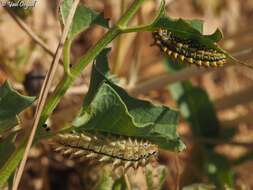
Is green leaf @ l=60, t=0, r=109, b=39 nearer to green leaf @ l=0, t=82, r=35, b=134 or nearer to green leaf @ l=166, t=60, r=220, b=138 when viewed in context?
green leaf @ l=0, t=82, r=35, b=134

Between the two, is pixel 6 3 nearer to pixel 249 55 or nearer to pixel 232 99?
pixel 249 55

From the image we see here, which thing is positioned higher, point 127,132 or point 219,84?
point 219,84

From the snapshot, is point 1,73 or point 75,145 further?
point 1,73

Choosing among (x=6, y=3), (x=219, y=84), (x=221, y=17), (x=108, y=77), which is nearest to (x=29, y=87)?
(x=6, y=3)

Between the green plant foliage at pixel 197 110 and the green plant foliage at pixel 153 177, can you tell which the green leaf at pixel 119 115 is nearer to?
the green plant foliage at pixel 153 177

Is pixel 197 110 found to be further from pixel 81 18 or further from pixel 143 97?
pixel 81 18

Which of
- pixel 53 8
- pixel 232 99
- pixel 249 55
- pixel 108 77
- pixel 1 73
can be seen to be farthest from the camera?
pixel 53 8

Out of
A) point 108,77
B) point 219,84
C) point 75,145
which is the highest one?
point 219,84

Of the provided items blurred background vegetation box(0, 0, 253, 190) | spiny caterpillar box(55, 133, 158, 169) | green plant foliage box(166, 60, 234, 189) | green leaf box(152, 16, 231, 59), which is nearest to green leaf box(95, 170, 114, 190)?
blurred background vegetation box(0, 0, 253, 190)
